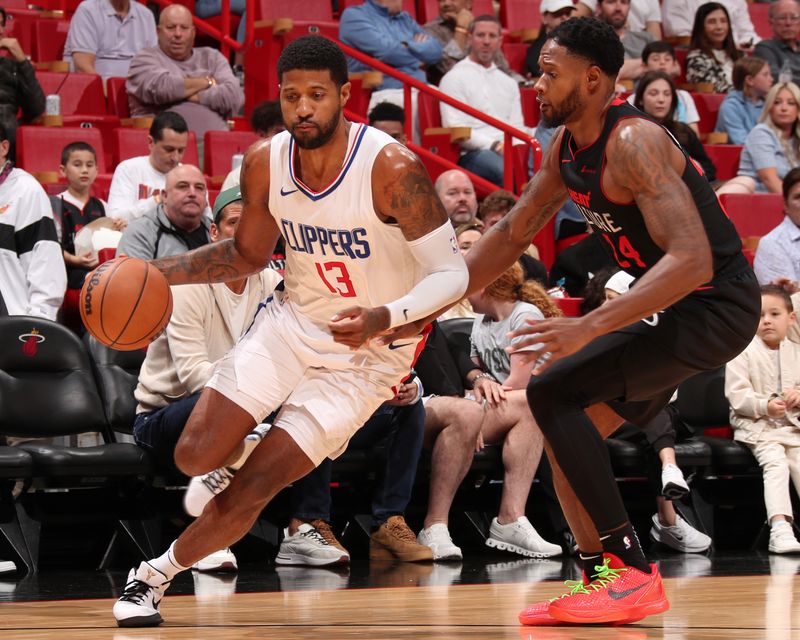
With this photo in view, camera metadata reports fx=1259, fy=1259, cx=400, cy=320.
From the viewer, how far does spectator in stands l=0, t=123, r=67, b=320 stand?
659 cm

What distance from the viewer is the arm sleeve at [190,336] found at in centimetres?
571

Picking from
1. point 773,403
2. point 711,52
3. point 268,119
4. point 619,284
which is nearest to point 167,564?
point 619,284

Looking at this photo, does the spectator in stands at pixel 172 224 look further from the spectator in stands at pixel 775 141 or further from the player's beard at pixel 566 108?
the spectator in stands at pixel 775 141

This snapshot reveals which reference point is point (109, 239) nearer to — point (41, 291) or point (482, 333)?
point (41, 291)

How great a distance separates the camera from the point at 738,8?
1245cm

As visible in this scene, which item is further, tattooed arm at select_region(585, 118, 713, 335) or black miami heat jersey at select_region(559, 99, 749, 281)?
black miami heat jersey at select_region(559, 99, 749, 281)

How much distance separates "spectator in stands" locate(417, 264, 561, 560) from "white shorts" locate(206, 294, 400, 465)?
6.34 feet

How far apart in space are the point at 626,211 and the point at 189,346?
2.58 m

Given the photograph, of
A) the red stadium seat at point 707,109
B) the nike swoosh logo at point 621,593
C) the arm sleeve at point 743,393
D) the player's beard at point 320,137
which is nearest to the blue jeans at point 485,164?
the red stadium seat at point 707,109

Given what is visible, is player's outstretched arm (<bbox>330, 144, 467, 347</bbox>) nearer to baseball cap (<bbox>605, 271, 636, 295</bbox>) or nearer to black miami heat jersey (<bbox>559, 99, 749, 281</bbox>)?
black miami heat jersey (<bbox>559, 99, 749, 281</bbox>)

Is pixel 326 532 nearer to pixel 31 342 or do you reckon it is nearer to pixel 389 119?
pixel 31 342

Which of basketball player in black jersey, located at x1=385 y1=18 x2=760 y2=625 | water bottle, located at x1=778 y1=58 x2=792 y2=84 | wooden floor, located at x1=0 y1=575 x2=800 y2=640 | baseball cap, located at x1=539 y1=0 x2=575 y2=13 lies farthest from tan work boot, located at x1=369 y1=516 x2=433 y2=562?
water bottle, located at x1=778 y1=58 x2=792 y2=84

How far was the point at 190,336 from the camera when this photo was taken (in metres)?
5.79

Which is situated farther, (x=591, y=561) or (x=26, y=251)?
(x=26, y=251)
